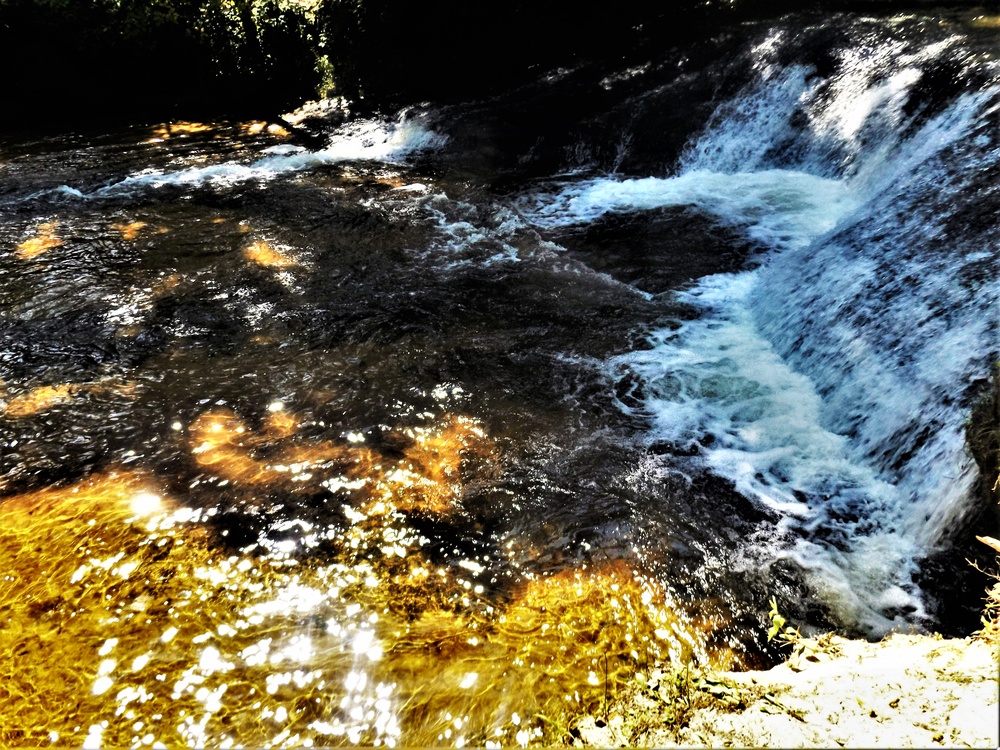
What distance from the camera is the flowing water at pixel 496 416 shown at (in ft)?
11.8

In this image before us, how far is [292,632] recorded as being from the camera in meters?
3.71

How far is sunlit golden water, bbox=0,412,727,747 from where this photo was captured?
3.26m

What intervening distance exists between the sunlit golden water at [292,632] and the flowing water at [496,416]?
19 mm

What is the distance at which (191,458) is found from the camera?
5020mm

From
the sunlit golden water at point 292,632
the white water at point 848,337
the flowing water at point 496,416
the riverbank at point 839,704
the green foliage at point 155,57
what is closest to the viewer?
the riverbank at point 839,704

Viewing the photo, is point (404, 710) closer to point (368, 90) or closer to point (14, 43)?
point (368, 90)

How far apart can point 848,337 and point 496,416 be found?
11.2ft

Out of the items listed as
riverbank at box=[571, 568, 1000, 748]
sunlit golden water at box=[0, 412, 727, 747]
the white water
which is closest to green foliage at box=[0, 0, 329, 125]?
the white water

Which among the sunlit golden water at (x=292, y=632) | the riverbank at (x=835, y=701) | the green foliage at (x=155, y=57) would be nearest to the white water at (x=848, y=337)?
the riverbank at (x=835, y=701)

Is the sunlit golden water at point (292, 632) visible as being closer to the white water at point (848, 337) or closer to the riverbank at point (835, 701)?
the riverbank at point (835, 701)

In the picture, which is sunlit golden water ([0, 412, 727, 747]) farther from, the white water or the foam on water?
the foam on water

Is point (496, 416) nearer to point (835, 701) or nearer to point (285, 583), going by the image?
point (285, 583)

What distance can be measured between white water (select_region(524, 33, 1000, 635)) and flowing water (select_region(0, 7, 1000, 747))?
0.04 m

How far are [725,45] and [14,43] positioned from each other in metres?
15.2
